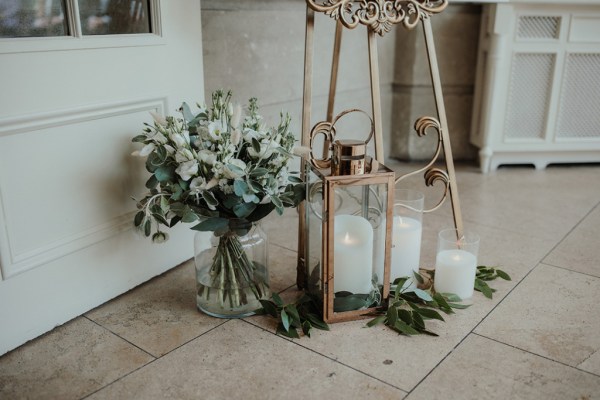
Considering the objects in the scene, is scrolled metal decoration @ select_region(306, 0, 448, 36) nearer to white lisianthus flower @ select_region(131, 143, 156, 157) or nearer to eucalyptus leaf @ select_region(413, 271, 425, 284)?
white lisianthus flower @ select_region(131, 143, 156, 157)

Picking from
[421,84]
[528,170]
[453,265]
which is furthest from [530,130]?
[453,265]

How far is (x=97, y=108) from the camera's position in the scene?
4.88ft

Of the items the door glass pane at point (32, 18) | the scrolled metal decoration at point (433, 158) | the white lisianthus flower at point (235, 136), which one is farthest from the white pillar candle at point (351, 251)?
the door glass pane at point (32, 18)

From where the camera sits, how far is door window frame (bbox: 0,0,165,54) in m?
1.30

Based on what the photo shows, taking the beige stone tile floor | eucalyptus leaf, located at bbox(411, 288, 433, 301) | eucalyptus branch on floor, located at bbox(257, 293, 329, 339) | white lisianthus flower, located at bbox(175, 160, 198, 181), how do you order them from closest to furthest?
the beige stone tile floor
white lisianthus flower, located at bbox(175, 160, 198, 181)
eucalyptus branch on floor, located at bbox(257, 293, 329, 339)
eucalyptus leaf, located at bbox(411, 288, 433, 301)

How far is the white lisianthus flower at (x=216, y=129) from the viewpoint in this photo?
4.51 ft

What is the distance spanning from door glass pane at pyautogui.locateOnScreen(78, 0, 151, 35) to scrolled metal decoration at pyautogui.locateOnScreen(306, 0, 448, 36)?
1.68 ft

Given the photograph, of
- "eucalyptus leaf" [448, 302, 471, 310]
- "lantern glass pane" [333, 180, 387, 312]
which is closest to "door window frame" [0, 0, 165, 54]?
"lantern glass pane" [333, 180, 387, 312]

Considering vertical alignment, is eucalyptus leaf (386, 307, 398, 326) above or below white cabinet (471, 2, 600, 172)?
below

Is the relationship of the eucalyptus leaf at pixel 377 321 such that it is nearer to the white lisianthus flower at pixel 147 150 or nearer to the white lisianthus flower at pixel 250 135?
the white lisianthus flower at pixel 250 135

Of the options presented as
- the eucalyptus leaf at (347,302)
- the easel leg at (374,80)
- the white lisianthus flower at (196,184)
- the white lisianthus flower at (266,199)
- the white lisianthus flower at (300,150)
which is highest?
the easel leg at (374,80)

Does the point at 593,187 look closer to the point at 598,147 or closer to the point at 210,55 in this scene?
the point at 598,147

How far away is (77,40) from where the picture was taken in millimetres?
1413

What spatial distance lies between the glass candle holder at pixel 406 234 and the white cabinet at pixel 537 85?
51.6 inches
